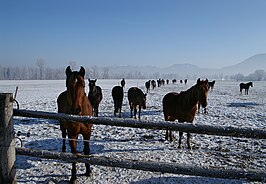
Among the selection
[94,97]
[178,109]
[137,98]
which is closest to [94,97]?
[94,97]

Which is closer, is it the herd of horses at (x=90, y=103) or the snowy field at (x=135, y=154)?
the herd of horses at (x=90, y=103)

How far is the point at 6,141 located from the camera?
8.66 ft

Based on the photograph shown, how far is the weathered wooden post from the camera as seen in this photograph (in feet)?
8.54

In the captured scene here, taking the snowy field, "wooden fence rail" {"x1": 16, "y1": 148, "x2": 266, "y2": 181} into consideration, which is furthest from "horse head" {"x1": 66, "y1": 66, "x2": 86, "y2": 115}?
the snowy field

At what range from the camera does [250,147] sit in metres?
6.76

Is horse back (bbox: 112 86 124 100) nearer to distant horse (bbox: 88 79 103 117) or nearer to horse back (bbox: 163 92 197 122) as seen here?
distant horse (bbox: 88 79 103 117)

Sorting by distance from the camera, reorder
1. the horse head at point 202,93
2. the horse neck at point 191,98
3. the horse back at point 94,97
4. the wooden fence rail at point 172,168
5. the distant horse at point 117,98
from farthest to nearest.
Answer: the distant horse at point 117,98 < the horse back at point 94,97 < the horse neck at point 191,98 < the horse head at point 202,93 < the wooden fence rail at point 172,168

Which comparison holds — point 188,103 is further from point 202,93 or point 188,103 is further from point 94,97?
point 94,97

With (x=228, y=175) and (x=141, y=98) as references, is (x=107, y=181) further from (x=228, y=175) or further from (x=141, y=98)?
(x=141, y=98)

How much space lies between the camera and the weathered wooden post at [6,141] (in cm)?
260

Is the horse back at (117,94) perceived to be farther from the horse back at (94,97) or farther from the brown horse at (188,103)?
the brown horse at (188,103)

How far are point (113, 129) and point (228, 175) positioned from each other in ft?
21.3

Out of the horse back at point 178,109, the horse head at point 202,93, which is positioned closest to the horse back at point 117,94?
the horse back at point 178,109

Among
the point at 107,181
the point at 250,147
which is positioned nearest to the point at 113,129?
the point at 107,181
